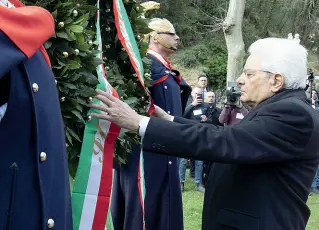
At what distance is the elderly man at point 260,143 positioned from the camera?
238 cm

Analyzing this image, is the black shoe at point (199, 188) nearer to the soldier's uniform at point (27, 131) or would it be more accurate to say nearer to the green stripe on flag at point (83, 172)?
the green stripe on flag at point (83, 172)

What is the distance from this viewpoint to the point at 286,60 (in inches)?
99.9

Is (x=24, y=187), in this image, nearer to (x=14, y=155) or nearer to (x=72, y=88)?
(x=14, y=155)

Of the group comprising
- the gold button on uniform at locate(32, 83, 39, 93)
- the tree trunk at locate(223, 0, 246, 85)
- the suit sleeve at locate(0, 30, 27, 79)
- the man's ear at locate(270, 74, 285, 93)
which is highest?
the suit sleeve at locate(0, 30, 27, 79)

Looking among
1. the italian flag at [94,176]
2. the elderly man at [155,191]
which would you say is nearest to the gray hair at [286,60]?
the italian flag at [94,176]

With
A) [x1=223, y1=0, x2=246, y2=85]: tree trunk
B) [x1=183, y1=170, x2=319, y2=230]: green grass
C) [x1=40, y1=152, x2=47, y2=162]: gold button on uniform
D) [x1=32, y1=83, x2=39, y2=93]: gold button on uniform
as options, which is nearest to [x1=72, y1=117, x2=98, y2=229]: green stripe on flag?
[x1=40, y1=152, x2=47, y2=162]: gold button on uniform

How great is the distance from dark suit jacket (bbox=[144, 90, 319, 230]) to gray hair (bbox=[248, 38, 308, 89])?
68 mm

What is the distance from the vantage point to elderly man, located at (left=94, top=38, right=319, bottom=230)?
2385 millimetres

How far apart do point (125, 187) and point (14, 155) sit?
254cm

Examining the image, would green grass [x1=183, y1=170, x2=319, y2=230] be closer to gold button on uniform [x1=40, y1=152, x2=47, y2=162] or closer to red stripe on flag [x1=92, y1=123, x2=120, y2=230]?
red stripe on flag [x1=92, y1=123, x2=120, y2=230]

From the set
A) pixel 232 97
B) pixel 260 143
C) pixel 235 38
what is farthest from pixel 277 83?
pixel 235 38

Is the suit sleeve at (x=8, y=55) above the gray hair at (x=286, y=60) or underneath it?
above

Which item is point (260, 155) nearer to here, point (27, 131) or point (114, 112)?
point (114, 112)

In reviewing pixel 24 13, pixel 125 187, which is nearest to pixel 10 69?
pixel 24 13
